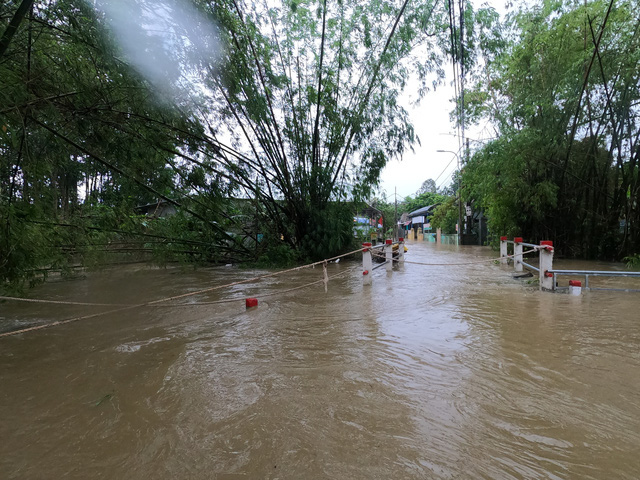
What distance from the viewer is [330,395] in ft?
7.70

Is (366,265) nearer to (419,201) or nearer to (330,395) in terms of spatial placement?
(330,395)

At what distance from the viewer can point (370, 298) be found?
5.72 metres

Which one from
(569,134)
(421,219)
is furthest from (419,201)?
(569,134)

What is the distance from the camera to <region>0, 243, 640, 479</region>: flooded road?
1.71 m

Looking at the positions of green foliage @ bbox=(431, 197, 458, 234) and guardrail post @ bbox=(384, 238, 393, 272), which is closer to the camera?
guardrail post @ bbox=(384, 238, 393, 272)

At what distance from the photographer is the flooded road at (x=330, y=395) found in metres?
1.71

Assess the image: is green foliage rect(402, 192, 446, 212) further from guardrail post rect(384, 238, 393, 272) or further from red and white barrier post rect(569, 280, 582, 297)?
red and white barrier post rect(569, 280, 582, 297)

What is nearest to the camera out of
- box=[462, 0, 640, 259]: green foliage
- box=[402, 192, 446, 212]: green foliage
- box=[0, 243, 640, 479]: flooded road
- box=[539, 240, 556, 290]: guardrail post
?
box=[0, 243, 640, 479]: flooded road

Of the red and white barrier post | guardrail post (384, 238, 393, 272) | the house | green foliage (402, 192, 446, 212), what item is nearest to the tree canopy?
guardrail post (384, 238, 393, 272)

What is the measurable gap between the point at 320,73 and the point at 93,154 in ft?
18.2

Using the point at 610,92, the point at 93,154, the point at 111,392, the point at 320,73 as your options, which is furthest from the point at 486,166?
the point at 111,392

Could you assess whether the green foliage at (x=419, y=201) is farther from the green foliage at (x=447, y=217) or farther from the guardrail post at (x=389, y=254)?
the guardrail post at (x=389, y=254)

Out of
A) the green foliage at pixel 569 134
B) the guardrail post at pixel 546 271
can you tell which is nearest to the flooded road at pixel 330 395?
the guardrail post at pixel 546 271

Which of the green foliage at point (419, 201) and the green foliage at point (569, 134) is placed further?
the green foliage at point (419, 201)
